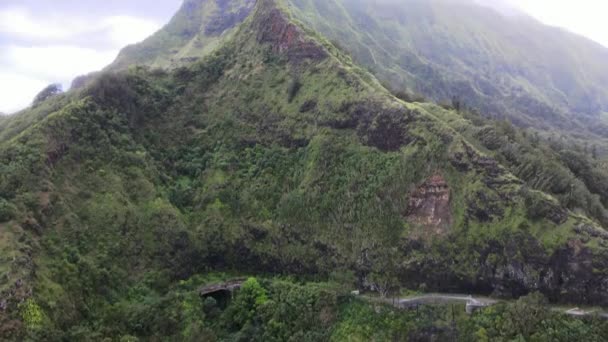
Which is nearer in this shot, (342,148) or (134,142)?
(342,148)

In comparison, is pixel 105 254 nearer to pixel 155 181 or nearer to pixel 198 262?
pixel 198 262

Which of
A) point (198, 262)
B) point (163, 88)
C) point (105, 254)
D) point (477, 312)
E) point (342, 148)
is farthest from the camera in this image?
point (163, 88)

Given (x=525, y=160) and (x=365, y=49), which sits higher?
(x=365, y=49)

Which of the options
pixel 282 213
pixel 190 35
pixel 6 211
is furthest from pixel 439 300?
pixel 190 35

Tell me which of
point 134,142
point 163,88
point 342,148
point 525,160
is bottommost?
point 525,160

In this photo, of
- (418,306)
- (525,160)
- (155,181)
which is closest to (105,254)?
(155,181)
